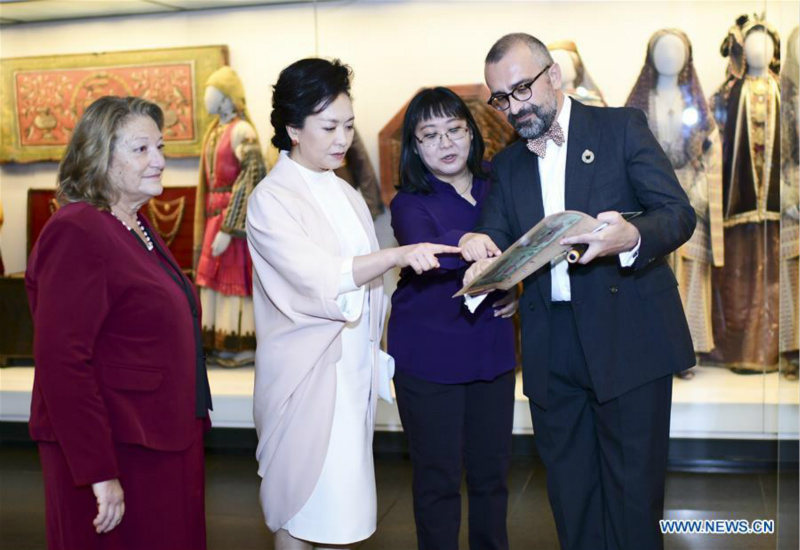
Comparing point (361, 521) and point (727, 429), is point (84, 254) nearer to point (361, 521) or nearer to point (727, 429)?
point (361, 521)

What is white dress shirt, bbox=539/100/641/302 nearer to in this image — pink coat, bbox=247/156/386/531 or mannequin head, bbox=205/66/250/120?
pink coat, bbox=247/156/386/531

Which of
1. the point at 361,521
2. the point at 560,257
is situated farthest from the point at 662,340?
the point at 361,521

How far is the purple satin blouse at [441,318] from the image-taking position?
120 inches

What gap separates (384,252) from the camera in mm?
2668

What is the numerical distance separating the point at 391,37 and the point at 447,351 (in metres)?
2.54

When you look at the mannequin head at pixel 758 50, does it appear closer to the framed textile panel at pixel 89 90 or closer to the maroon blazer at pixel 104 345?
the framed textile panel at pixel 89 90

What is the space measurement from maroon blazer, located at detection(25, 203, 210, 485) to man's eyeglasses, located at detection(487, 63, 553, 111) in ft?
3.44

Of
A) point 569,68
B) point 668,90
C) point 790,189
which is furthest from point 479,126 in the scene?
point 790,189

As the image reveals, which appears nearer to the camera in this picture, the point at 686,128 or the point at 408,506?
the point at 408,506

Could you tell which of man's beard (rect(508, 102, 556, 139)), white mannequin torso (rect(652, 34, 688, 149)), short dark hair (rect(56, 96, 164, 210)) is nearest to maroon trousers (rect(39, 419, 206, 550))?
short dark hair (rect(56, 96, 164, 210))

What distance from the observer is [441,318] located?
10.1 ft

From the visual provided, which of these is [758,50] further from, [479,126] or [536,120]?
[536,120]

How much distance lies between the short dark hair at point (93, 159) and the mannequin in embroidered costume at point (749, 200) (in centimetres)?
333

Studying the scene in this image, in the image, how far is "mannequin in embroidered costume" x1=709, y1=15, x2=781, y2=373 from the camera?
15.4 feet
